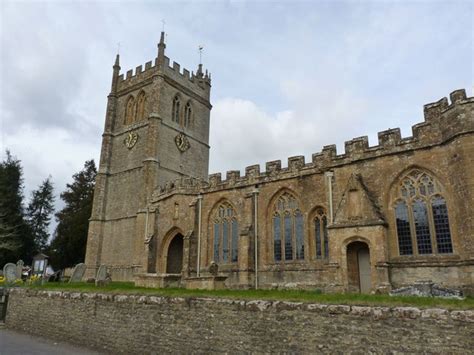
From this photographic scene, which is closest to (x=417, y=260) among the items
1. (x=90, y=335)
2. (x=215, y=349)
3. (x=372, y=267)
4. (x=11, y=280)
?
(x=372, y=267)

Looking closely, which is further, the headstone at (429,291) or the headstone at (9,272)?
the headstone at (9,272)

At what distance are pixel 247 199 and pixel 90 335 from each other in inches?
459

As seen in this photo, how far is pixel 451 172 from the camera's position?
14711 millimetres

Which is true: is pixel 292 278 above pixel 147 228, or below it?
below

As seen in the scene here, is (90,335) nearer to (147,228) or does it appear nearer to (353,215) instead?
(353,215)

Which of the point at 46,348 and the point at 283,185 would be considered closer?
the point at 46,348

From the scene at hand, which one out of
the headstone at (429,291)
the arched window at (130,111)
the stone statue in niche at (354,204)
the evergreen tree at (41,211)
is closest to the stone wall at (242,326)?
the headstone at (429,291)

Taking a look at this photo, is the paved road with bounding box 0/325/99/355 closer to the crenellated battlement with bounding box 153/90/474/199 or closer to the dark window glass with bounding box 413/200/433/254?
the crenellated battlement with bounding box 153/90/474/199

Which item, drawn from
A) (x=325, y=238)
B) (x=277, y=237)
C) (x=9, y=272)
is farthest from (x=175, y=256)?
(x=325, y=238)

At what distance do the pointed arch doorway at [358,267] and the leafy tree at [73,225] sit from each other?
32.5 meters

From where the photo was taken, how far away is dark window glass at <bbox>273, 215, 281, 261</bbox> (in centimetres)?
2058

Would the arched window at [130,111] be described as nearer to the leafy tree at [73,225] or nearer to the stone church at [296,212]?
→ the stone church at [296,212]

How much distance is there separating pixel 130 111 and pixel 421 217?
96.5 feet

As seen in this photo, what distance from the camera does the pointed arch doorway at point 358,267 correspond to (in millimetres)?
15852
